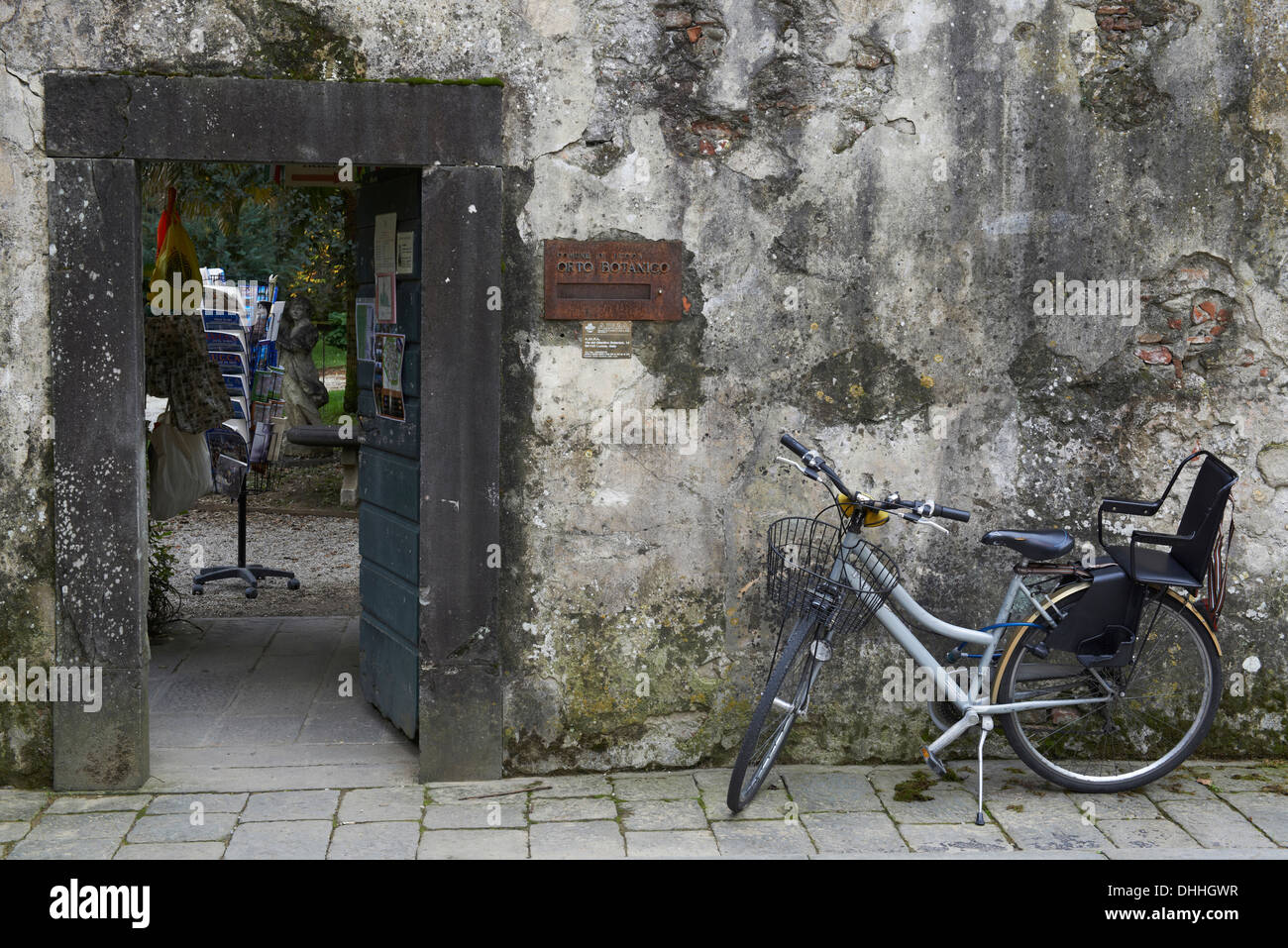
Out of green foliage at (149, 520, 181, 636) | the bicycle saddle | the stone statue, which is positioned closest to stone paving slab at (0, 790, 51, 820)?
green foliage at (149, 520, 181, 636)

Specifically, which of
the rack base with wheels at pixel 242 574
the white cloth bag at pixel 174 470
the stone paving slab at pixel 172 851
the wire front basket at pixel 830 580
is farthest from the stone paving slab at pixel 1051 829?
the rack base with wheels at pixel 242 574

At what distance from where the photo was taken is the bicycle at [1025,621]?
4820mm

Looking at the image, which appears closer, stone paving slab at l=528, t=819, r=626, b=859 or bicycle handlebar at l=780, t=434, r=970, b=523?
stone paving slab at l=528, t=819, r=626, b=859

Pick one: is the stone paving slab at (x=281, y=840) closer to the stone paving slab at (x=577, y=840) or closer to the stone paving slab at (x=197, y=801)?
the stone paving slab at (x=197, y=801)

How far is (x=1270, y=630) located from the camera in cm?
544

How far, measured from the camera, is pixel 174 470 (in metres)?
7.32

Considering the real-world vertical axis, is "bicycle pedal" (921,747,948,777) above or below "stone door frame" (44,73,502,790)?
below

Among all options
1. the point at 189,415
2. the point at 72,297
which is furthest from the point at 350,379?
the point at 72,297

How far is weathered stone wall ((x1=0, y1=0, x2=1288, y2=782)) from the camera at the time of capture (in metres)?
5.04

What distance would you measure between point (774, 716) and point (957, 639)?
2.61ft

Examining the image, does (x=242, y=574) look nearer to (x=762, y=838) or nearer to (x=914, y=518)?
(x=762, y=838)

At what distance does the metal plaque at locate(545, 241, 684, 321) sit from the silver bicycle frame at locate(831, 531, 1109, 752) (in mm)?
1285

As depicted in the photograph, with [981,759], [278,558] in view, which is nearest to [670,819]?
[981,759]

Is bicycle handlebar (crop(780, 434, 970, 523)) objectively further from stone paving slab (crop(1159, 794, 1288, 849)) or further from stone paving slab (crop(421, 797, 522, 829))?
stone paving slab (crop(421, 797, 522, 829))
